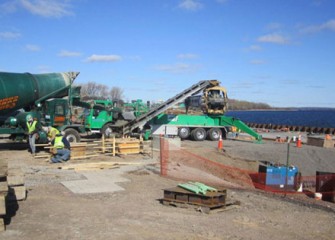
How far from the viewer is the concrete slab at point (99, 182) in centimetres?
1177

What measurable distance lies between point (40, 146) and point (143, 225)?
1261 cm

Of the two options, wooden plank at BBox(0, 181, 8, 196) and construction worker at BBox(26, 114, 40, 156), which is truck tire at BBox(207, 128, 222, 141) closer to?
construction worker at BBox(26, 114, 40, 156)

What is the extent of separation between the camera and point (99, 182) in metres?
12.8

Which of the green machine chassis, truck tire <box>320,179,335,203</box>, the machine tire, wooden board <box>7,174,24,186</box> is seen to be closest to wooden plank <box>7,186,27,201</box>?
wooden board <box>7,174,24,186</box>

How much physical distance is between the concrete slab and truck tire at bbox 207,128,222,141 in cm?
1513

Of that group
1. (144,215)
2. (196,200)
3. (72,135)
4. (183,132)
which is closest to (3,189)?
(144,215)

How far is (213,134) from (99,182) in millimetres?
17815

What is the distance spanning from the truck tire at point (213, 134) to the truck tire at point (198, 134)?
0.52 meters

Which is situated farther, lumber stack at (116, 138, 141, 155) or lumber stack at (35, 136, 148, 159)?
lumber stack at (116, 138, 141, 155)

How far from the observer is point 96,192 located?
11430mm

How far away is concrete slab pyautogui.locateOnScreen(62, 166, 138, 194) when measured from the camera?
11.8 metres

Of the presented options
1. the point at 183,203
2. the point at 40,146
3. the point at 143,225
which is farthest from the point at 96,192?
the point at 40,146

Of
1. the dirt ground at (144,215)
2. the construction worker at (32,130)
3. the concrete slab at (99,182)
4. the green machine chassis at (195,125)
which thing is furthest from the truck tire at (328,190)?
the green machine chassis at (195,125)

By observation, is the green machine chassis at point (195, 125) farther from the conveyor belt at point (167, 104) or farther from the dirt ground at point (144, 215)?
the dirt ground at point (144, 215)
